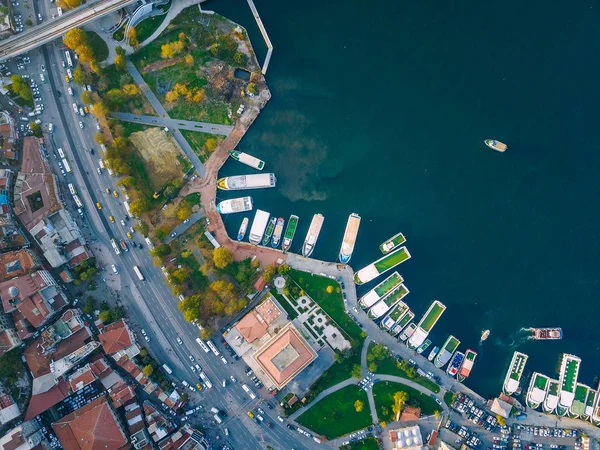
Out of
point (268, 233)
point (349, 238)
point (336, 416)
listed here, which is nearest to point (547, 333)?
point (349, 238)

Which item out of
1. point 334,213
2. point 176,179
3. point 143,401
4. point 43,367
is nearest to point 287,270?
point 334,213

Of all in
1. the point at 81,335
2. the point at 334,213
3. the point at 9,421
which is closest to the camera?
the point at 9,421

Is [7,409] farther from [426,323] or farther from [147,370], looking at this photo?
[426,323]

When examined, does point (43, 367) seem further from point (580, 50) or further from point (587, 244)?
point (580, 50)

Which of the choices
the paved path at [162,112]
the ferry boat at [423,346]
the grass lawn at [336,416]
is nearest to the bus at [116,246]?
the paved path at [162,112]

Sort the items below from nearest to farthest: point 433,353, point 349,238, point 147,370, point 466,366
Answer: point 147,370 → point 466,366 → point 433,353 → point 349,238

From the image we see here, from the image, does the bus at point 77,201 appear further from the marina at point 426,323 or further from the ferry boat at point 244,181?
the marina at point 426,323

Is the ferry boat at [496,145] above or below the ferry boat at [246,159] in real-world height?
below
